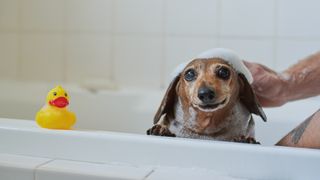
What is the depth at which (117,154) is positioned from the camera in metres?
0.58

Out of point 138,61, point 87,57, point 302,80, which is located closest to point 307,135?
point 302,80

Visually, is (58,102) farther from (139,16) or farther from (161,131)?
(139,16)

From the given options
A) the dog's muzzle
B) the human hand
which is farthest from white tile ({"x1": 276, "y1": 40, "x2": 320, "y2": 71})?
the dog's muzzle

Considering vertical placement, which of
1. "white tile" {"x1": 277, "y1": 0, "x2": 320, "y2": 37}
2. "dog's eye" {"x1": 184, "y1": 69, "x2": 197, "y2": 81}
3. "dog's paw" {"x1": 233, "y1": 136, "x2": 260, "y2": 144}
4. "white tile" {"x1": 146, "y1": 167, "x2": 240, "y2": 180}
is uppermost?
"white tile" {"x1": 277, "y1": 0, "x2": 320, "y2": 37}

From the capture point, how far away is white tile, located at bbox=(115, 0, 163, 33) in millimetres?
1479

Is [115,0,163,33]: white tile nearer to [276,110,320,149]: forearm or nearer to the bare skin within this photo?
the bare skin

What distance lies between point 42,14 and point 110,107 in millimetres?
466

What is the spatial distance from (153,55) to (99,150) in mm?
922

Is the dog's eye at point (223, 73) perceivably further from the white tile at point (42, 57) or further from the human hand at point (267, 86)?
the white tile at point (42, 57)

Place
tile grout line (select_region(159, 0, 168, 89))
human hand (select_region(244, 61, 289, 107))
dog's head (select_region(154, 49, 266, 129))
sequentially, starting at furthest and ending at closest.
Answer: tile grout line (select_region(159, 0, 168, 89))
human hand (select_region(244, 61, 289, 107))
dog's head (select_region(154, 49, 266, 129))

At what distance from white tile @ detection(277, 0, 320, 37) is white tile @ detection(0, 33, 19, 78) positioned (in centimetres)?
97

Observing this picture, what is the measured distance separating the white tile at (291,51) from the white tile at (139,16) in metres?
0.41

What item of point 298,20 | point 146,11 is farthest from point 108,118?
point 298,20

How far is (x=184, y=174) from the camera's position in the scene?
0.54 meters
